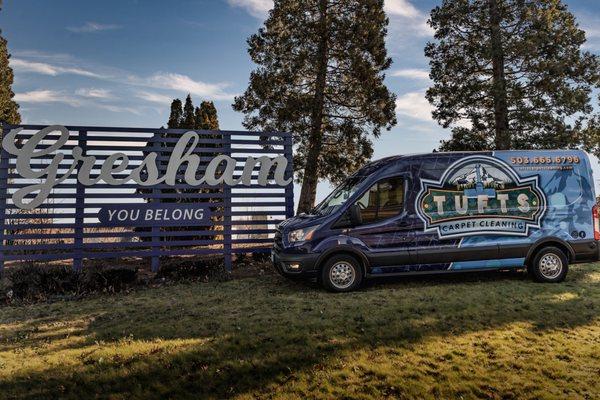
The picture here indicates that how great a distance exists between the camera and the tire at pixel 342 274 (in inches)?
359

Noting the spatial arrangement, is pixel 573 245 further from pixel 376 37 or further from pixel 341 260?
pixel 376 37

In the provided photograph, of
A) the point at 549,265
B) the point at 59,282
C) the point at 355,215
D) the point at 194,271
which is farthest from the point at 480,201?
the point at 59,282

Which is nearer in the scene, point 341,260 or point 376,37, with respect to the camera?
point 341,260

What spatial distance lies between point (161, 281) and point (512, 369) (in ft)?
27.6

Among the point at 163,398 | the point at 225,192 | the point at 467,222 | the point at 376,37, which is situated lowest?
the point at 163,398

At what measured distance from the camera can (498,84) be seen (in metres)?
16.7

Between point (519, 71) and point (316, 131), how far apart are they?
821 cm

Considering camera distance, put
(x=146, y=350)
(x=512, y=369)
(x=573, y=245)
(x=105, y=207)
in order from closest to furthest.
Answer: (x=512, y=369) → (x=146, y=350) → (x=573, y=245) → (x=105, y=207)

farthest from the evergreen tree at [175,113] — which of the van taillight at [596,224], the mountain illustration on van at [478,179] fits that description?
the van taillight at [596,224]

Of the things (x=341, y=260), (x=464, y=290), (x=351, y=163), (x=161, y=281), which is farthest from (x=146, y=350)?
(x=351, y=163)

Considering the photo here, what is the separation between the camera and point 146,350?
597 centimetres

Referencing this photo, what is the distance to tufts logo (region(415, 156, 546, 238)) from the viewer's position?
9562mm

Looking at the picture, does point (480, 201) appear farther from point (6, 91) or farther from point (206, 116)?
point (6, 91)

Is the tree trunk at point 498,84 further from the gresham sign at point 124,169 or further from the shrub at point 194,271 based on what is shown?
the shrub at point 194,271
